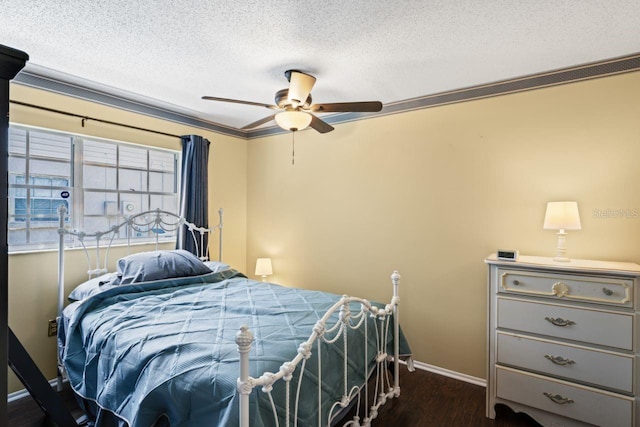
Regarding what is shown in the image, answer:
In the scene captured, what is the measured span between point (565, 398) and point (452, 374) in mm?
933

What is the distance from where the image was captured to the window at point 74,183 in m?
2.49

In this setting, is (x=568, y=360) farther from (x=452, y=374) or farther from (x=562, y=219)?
(x=452, y=374)

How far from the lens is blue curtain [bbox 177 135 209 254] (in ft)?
11.3

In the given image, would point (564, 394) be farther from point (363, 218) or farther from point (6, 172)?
point (6, 172)

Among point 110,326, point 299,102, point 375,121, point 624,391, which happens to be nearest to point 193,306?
point 110,326

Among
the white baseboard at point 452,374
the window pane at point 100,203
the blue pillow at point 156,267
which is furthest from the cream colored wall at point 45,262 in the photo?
the white baseboard at point 452,374

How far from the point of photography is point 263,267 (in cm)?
388

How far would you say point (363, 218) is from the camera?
131 inches

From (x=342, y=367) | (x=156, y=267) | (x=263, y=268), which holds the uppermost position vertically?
(x=156, y=267)

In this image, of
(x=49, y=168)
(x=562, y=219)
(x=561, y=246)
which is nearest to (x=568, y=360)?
(x=561, y=246)

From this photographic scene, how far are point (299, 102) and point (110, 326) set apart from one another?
186cm

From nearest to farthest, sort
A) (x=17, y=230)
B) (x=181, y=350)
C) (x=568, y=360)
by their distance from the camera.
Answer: (x=181, y=350) < (x=568, y=360) < (x=17, y=230)

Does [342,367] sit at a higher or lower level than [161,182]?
lower

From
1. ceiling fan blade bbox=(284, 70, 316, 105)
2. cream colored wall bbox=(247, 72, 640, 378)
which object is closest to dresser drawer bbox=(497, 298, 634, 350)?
cream colored wall bbox=(247, 72, 640, 378)
